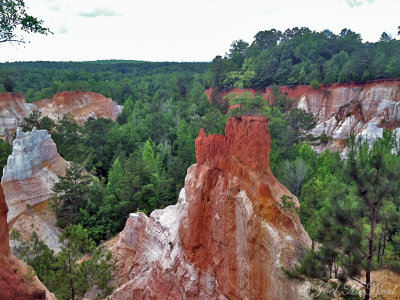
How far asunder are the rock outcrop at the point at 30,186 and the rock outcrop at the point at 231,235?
368 inches

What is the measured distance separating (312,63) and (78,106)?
128ft

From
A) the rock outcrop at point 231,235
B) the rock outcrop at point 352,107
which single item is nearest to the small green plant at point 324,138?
the rock outcrop at point 352,107

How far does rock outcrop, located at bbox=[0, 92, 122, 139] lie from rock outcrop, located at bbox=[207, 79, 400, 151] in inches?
1277

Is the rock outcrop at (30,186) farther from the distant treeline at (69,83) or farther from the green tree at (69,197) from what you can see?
the distant treeline at (69,83)

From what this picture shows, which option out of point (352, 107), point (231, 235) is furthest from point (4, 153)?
→ point (352, 107)

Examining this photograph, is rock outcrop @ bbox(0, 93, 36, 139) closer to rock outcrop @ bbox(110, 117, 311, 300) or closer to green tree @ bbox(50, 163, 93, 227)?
green tree @ bbox(50, 163, 93, 227)

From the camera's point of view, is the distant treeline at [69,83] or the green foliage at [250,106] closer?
the green foliage at [250,106]

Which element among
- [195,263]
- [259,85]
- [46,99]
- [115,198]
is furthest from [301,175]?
[46,99]

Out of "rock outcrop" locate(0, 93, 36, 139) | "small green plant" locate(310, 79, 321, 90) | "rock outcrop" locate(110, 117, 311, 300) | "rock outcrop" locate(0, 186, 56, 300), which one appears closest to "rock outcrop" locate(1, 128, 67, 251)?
"rock outcrop" locate(110, 117, 311, 300)

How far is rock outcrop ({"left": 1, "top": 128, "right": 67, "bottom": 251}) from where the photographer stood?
20.5 meters

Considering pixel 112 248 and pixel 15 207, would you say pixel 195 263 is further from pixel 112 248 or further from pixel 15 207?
pixel 15 207

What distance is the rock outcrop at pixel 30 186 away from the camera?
67.4 feet

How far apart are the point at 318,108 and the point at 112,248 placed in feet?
123

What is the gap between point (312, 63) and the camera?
5122cm
